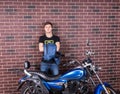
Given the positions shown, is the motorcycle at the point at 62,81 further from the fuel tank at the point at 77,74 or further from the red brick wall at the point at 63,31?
the red brick wall at the point at 63,31

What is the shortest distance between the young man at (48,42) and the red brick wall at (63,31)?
0.84 ft

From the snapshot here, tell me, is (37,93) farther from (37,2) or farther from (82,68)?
(37,2)

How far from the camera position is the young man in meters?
5.60

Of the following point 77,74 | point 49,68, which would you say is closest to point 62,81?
point 77,74

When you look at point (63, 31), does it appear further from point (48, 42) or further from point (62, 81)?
point (62, 81)

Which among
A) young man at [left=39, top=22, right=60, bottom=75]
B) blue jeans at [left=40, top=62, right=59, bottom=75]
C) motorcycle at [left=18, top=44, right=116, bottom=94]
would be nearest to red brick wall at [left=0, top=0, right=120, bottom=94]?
young man at [left=39, top=22, right=60, bottom=75]

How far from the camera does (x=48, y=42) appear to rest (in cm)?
572

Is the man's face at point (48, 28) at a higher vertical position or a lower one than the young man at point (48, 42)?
higher

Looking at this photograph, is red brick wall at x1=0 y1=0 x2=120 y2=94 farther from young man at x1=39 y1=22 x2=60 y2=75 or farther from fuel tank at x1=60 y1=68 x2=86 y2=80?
fuel tank at x1=60 y1=68 x2=86 y2=80

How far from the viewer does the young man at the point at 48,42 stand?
18.4ft

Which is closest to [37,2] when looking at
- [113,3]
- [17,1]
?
[17,1]

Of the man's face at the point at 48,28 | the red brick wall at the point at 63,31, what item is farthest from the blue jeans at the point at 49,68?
the man's face at the point at 48,28

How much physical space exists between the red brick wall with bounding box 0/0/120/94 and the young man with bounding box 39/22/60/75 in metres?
0.26

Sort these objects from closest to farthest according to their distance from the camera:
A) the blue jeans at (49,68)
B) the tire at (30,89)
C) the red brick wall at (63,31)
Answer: the tire at (30,89)
the blue jeans at (49,68)
the red brick wall at (63,31)
